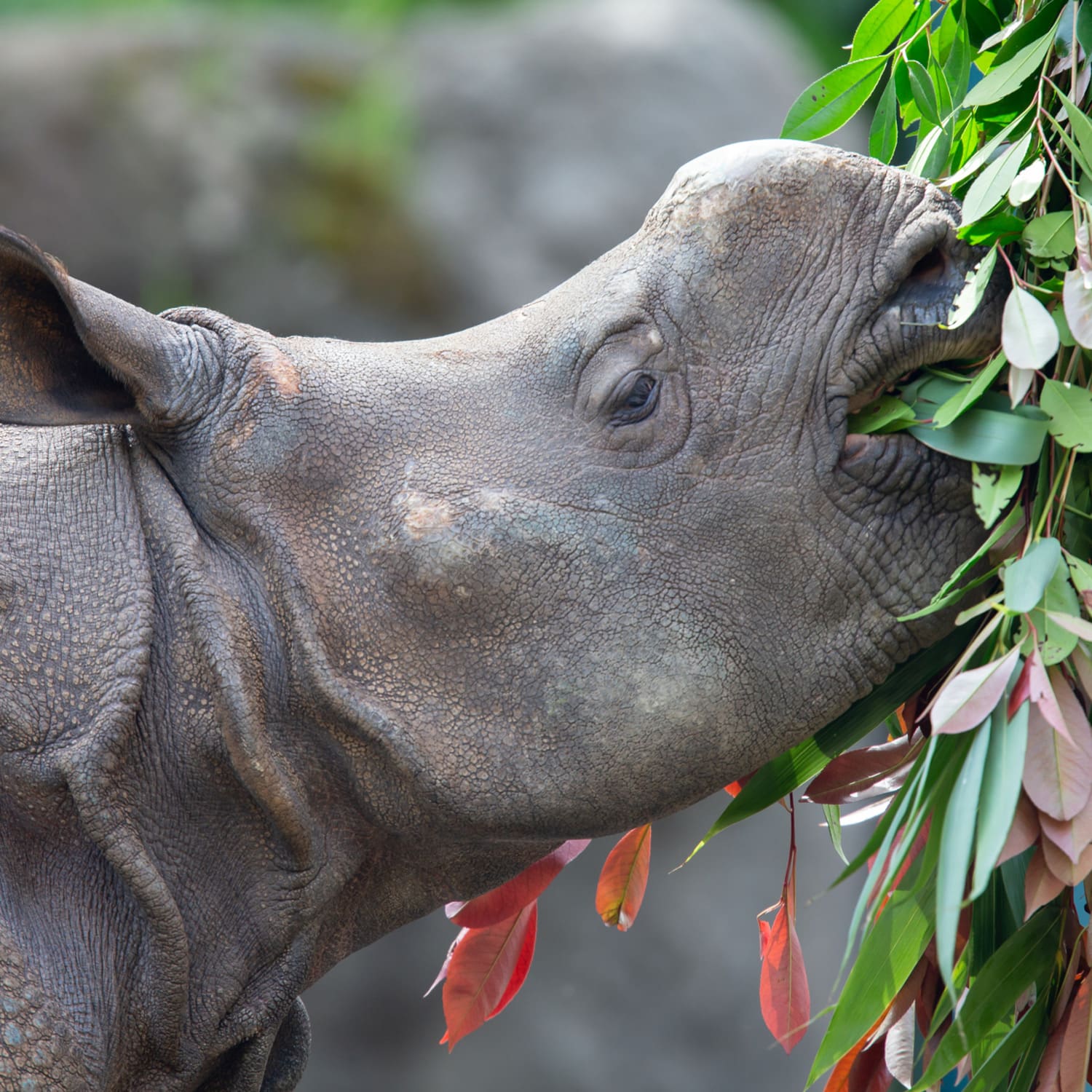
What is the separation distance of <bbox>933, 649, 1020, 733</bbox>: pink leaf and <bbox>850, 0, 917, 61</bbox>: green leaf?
1.22 meters

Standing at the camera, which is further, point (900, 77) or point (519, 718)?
point (900, 77)

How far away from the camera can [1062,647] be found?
6.22ft

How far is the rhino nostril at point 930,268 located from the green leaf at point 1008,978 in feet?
3.22

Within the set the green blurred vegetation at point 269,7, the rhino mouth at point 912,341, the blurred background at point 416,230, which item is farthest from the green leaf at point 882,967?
the green blurred vegetation at point 269,7

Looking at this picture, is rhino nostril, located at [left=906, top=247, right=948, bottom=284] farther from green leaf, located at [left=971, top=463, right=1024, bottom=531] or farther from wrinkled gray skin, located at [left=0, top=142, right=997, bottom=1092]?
green leaf, located at [left=971, top=463, right=1024, bottom=531]

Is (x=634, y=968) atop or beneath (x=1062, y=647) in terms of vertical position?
beneath

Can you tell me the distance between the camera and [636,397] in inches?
87.6

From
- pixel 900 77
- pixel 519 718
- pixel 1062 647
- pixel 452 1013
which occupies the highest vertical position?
pixel 900 77

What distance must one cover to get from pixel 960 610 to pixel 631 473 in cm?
54

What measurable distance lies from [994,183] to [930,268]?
6.3 inches

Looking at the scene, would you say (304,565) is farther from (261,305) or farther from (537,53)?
(537,53)

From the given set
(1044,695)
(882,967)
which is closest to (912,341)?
(1044,695)

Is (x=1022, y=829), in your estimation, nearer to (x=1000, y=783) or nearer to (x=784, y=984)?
(x=1000, y=783)

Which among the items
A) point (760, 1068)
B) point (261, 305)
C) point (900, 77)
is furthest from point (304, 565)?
point (760, 1068)
